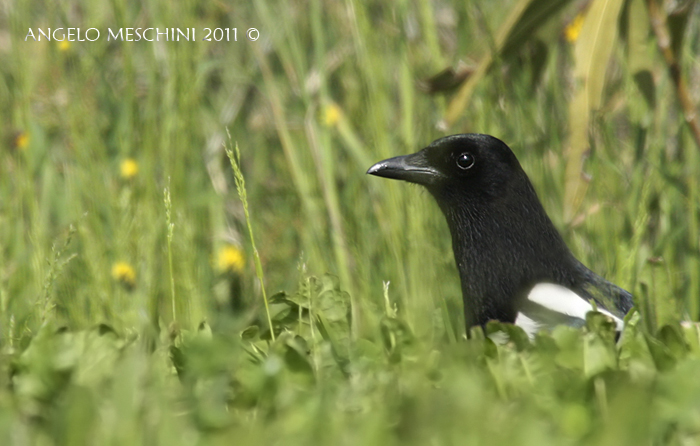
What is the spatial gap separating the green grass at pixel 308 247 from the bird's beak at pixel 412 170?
0.36 ft

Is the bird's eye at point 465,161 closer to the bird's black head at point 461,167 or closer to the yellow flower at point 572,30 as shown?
the bird's black head at point 461,167

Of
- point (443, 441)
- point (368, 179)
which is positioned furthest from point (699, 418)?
point (368, 179)

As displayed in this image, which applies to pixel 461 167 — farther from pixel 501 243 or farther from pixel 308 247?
pixel 308 247

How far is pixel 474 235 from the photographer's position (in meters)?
2.39

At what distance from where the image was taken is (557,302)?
6.82 ft

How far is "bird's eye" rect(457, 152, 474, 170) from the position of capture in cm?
250

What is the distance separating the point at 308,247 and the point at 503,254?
3.42 feet

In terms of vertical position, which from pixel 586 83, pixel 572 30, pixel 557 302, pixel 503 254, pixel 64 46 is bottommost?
pixel 557 302

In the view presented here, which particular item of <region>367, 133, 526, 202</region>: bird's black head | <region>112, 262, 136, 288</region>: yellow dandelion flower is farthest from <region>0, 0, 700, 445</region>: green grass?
<region>367, 133, 526, 202</region>: bird's black head

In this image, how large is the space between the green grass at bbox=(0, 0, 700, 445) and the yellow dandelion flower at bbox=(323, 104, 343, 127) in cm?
2

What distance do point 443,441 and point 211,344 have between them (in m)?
0.45

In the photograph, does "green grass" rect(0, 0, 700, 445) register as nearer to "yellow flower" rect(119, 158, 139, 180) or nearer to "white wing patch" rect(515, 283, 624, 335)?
"yellow flower" rect(119, 158, 139, 180)

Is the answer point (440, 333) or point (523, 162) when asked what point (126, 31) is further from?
point (440, 333)

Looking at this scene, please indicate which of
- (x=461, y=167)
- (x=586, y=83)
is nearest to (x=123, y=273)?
(x=461, y=167)
